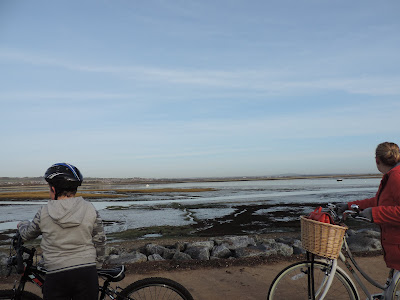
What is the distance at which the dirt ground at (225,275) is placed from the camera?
18.9 feet

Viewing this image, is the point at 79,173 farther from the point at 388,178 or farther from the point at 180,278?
the point at 180,278

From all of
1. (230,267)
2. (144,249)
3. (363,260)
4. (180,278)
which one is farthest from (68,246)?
(144,249)

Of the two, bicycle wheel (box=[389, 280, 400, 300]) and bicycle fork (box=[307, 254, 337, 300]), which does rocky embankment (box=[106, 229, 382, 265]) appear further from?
bicycle fork (box=[307, 254, 337, 300])

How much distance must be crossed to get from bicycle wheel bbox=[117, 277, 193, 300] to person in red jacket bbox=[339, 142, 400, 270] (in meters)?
2.03

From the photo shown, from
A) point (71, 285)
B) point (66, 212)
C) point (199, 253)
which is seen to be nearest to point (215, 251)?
point (199, 253)

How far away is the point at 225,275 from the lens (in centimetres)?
664

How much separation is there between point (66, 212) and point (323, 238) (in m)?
2.40

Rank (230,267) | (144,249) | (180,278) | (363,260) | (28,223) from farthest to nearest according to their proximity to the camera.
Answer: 1. (144,249)
2. (363,260)
3. (230,267)
4. (180,278)
5. (28,223)

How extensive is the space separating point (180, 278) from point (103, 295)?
3.71 m

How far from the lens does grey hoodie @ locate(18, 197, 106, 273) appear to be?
2.65m

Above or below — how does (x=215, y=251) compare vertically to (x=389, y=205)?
below

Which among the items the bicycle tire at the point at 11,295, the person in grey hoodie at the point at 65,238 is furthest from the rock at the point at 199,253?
the person in grey hoodie at the point at 65,238

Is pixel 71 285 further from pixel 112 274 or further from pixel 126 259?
pixel 126 259

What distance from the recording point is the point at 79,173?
9.56ft
